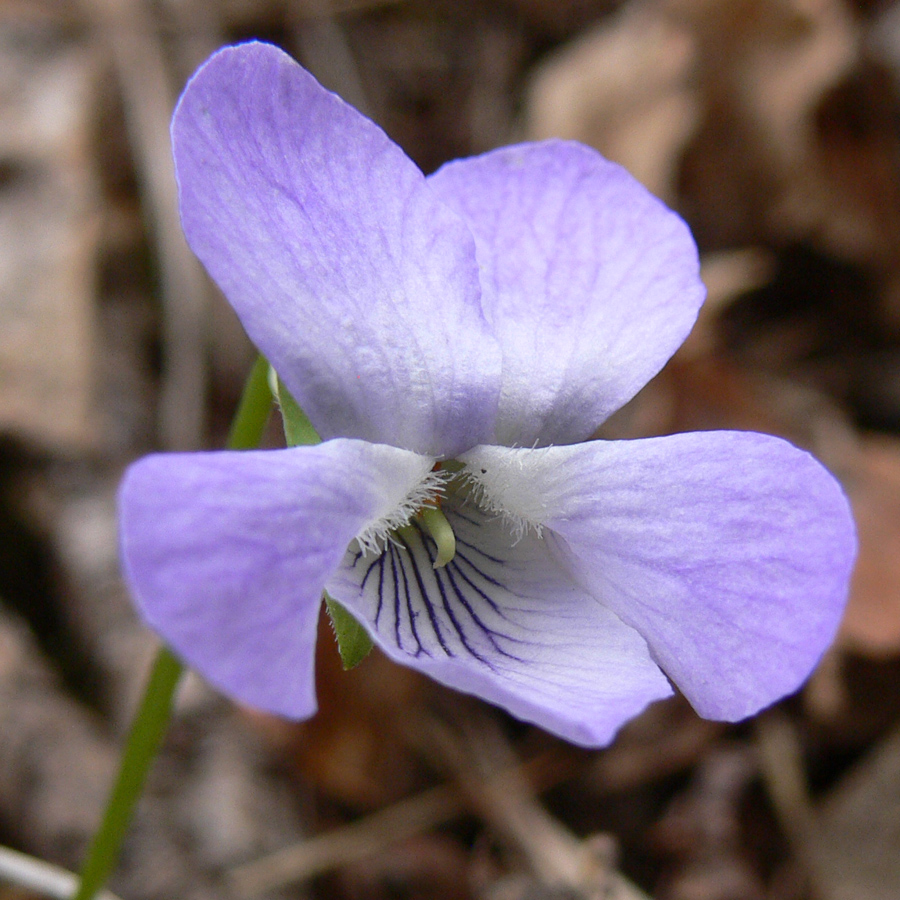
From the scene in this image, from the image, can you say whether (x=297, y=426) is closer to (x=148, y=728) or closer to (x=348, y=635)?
(x=348, y=635)

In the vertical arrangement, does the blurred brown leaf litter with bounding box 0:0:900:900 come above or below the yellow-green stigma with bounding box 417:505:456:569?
below

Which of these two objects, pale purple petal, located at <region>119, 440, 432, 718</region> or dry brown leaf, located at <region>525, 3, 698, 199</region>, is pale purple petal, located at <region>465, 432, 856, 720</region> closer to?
pale purple petal, located at <region>119, 440, 432, 718</region>

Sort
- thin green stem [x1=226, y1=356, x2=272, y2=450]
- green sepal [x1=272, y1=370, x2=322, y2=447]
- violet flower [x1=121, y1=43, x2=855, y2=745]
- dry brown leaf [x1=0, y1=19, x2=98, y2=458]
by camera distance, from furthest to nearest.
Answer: dry brown leaf [x1=0, y1=19, x2=98, y2=458]
thin green stem [x1=226, y1=356, x2=272, y2=450]
green sepal [x1=272, y1=370, x2=322, y2=447]
violet flower [x1=121, y1=43, x2=855, y2=745]

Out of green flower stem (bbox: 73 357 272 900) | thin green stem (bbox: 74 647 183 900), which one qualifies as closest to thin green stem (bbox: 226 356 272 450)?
green flower stem (bbox: 73 357 272 900)

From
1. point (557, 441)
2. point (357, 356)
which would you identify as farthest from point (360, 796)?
point (357, 356)

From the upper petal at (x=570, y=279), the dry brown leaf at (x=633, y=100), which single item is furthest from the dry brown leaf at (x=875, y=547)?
the upper petal at (x=570, y=279)

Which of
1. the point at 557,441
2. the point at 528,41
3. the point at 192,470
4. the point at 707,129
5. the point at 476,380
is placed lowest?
the point at 707,129

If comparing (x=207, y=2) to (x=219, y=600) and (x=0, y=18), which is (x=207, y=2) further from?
(x=219, y=600)

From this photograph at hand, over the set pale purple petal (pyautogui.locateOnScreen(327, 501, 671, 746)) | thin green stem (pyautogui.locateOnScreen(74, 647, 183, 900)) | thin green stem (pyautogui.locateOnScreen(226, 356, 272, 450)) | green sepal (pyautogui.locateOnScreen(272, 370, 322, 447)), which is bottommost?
thin green stem (pyautogui.locateOnScreen(74, 647, 183, 900))
